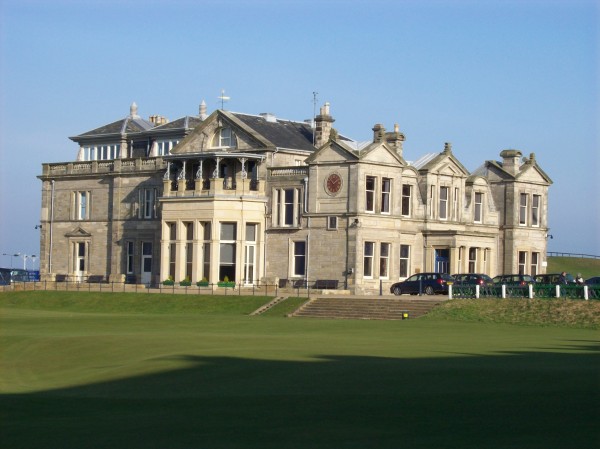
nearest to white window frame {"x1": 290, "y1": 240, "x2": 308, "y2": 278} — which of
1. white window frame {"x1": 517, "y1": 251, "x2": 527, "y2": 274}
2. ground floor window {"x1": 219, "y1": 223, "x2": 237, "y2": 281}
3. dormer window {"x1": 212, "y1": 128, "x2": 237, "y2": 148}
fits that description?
ground floor window {"x1": 219, "y1": 223, "x2": 237, "y2": 281}

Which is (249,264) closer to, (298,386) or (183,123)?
(183,123)

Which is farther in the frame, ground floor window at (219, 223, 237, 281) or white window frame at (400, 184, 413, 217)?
white window frame at (400, 184, 413, 217)

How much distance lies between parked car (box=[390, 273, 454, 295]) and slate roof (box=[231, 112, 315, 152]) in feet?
43.2

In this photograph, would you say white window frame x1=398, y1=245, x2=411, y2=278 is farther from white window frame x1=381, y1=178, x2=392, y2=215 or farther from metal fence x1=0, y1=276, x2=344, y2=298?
metal fence x1=0, y1=276, x2=344, y2=298

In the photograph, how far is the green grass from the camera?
106062 millimetres

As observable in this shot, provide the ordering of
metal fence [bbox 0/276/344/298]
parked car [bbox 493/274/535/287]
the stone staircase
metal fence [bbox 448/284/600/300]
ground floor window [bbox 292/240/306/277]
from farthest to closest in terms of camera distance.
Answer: ground floor window [bbox 292/240/306/277], metal fence [bbox 0/276/344/298], parked car [bbox 493/274/535/287], the stone staircase, metal fence [bbox 448/284/600/300]

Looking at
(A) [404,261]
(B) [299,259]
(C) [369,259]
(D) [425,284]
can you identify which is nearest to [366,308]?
(D) [425,284]

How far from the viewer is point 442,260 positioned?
7631 cm

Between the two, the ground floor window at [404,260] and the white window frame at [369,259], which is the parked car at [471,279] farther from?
the ground floor window at [404,260]

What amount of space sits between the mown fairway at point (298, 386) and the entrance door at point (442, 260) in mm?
26156

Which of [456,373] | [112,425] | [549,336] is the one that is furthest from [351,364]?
[549,336]

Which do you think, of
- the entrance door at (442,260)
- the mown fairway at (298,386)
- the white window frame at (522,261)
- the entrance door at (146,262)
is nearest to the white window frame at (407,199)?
the entrance door at (442,260)

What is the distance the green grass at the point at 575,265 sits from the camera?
106 metres

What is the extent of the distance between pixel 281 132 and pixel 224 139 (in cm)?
412
